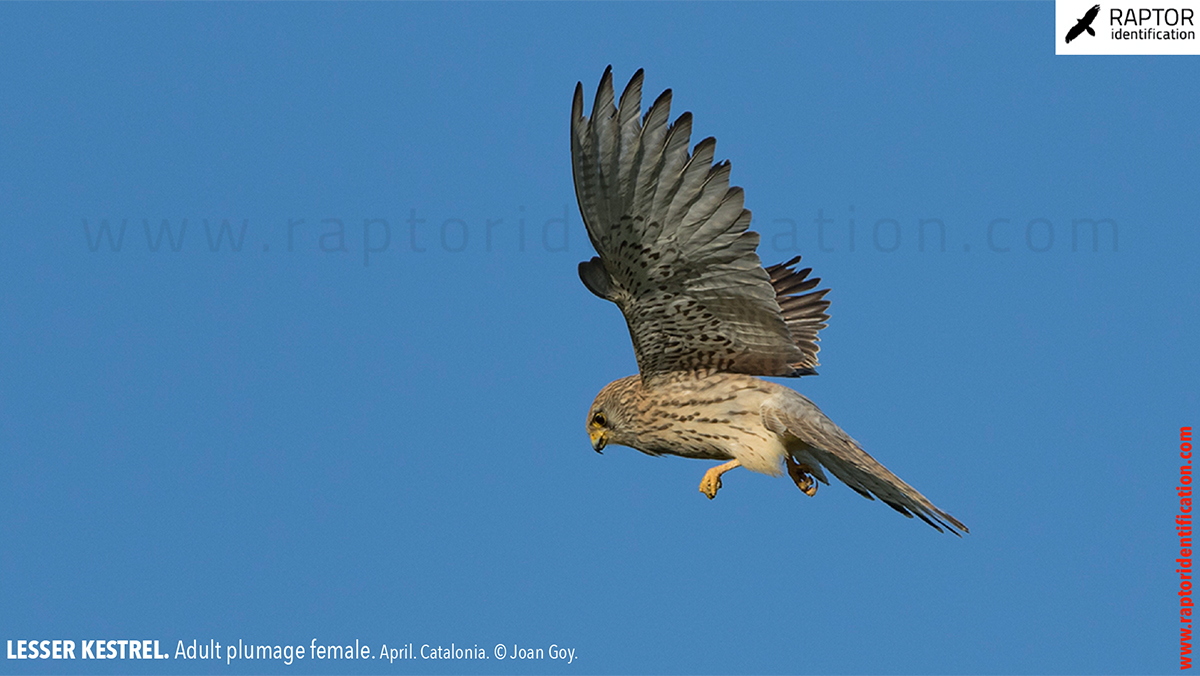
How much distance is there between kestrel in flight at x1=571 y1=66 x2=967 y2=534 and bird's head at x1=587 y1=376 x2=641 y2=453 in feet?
0.03

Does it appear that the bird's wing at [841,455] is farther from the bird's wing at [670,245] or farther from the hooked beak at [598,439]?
the hooked beak at [598,439]

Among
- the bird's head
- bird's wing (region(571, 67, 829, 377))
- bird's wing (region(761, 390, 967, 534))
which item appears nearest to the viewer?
bird's wing (region(571, 67, 829, 377))

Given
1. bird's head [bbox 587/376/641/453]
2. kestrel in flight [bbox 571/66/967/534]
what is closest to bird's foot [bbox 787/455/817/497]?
kestrel in flight [bbox 571/66/967/534]

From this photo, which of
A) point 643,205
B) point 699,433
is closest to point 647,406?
point 699,433

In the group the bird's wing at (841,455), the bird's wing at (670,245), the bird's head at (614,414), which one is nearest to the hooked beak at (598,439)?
the bird's head at (614,414)

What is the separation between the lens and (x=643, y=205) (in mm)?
6391

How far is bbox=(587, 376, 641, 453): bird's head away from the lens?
7.51 metres

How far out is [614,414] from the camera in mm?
7617

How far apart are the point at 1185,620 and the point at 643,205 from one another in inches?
167

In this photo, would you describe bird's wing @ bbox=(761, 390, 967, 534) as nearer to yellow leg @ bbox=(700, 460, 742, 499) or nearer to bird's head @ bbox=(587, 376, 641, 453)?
yellow leg @ bbox=(700, 460, 742, 499)

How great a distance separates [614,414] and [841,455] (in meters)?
1.61

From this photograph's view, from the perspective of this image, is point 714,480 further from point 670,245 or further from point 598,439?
point 670,245

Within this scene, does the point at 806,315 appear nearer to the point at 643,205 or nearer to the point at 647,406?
the point at 647,406

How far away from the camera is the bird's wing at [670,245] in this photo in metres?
6.21
